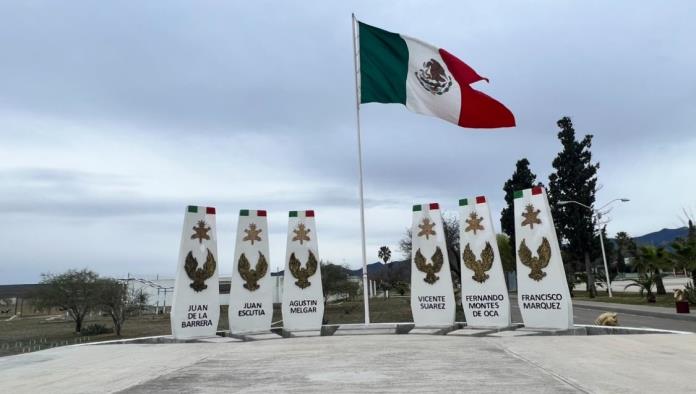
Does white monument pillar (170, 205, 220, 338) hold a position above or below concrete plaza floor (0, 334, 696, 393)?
above

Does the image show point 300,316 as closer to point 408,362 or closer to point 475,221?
point 475,221

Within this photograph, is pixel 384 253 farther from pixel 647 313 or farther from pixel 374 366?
pixel 374 366

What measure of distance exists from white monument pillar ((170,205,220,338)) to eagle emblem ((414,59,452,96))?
7398mm

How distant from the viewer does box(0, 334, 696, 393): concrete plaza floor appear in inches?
275

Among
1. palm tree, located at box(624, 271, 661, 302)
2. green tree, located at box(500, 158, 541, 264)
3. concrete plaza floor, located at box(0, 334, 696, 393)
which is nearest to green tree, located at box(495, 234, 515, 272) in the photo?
green tree, located at box(500, 158, 541, 264)

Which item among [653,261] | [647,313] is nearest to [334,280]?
[653,261]

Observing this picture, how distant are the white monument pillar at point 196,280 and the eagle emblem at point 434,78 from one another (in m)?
7.40

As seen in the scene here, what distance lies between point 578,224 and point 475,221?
41666 millimetres

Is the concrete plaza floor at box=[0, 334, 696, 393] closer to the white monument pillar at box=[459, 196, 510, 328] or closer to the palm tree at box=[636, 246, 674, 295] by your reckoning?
the white monument pillar at box=[459, 196, 510, 328]

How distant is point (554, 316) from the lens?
44.1ft

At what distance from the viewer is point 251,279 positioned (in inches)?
598

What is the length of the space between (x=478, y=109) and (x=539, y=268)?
4.79 m

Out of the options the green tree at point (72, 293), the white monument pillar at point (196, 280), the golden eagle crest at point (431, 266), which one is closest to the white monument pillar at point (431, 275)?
the golden eagle crest at point (431, 266)

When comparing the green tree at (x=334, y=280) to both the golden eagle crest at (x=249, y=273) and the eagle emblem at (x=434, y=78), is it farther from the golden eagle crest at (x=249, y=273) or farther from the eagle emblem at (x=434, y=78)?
the eagle emblem at (x=434, y=78)
